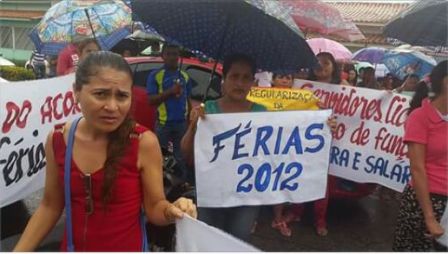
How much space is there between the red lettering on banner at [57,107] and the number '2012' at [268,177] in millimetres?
1548

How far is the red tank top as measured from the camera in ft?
6.13

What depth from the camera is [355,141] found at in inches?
184

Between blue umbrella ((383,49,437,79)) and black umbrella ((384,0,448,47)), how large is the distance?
423cm

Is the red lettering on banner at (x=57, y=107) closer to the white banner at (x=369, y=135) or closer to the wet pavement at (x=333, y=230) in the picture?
the wet pavement at (x=333, y=230)

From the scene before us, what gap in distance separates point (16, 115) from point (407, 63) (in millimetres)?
7300

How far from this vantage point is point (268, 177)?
3387 millimetres

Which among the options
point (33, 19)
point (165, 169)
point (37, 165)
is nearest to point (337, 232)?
point (165, 169)

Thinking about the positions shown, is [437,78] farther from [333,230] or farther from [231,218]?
[333,230]

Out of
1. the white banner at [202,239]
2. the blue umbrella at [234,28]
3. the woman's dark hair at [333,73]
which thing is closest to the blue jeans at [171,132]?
the woman's dark hair at [333,73]

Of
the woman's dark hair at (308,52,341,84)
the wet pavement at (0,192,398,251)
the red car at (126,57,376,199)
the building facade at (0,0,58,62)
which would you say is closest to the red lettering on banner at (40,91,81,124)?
the red car at (126,57,376,199)

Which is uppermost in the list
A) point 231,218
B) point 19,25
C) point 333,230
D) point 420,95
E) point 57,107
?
point 420,95

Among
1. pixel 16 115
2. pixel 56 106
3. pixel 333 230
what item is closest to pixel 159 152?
pixel 16 115

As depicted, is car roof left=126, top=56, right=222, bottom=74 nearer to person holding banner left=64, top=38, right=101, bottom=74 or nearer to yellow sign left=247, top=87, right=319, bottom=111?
person holding banner left=64, top=38, right=101, bottom=74

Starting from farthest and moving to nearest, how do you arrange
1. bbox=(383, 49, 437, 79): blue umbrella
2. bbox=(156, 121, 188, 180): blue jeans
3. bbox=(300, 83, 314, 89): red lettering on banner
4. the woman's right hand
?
bbox=(383, 49, 437, 79): blue umbrella
bbox=(156, 121, 188, 180): blue jeans
bbox=(300, 83, 314, 89): red lettering on banner
the woman's right hand
